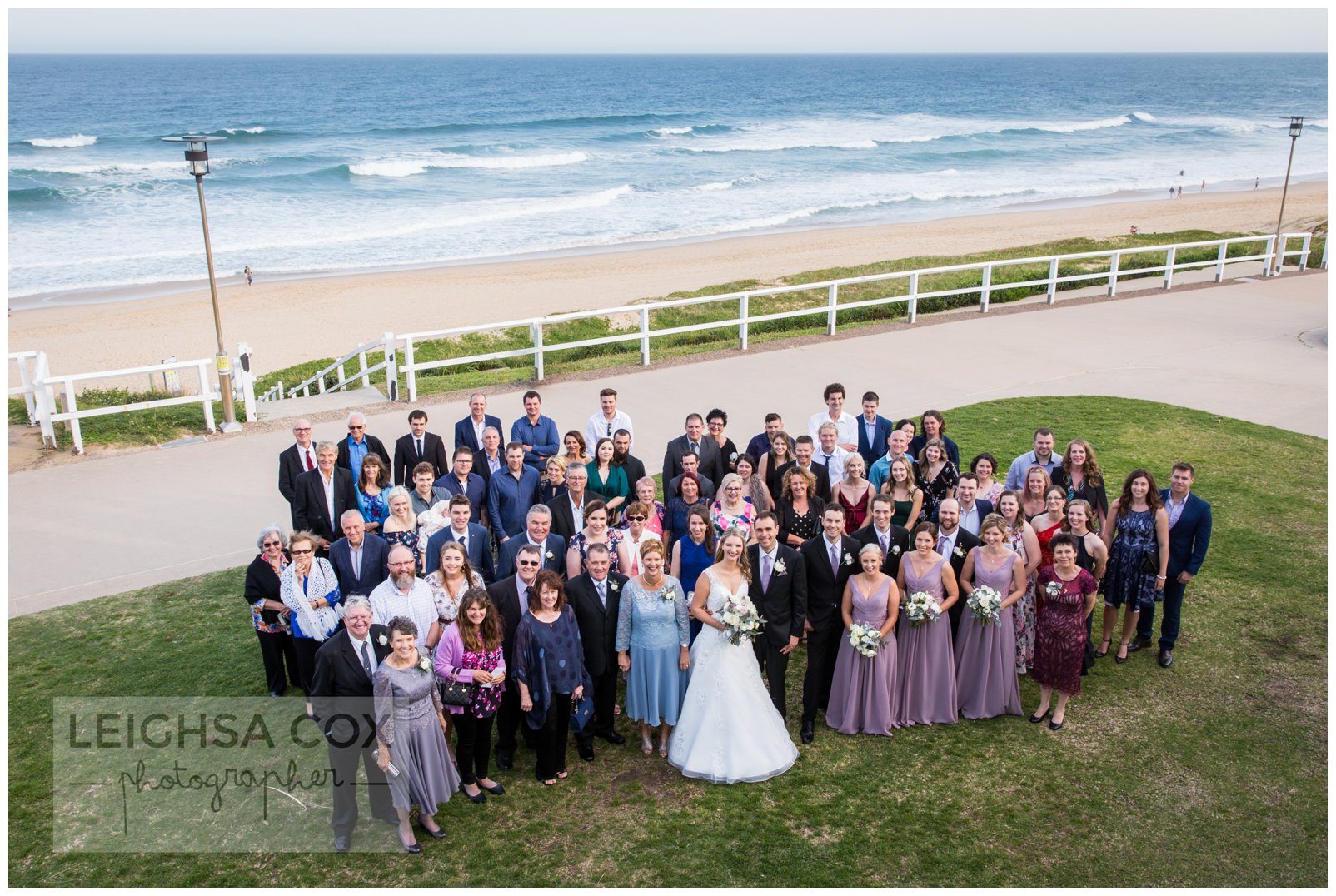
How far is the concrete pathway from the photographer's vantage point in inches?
404

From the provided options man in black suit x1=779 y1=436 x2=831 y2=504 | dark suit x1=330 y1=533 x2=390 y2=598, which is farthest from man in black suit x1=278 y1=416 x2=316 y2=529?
man in black suit x1=779 y1=436 x2=831 y2=504

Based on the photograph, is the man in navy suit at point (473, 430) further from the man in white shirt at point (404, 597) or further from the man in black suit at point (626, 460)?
the man in white shirt at point (404, 597)

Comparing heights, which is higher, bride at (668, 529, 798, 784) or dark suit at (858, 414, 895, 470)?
dark suit at (858, 414, 895, 470)

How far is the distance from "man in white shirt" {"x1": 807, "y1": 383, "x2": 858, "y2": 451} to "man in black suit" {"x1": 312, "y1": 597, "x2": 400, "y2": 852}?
16.1ft

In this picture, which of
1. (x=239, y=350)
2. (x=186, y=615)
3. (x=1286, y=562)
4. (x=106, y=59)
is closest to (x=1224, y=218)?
(x=1286, y=562)

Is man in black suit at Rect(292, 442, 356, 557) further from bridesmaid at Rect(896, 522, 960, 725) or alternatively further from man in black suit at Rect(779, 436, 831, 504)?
bridesmaid at Rect(896, 522, 960, 725)

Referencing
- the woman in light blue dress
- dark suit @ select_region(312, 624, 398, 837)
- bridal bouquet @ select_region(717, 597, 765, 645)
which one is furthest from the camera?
the woman in light blue dress

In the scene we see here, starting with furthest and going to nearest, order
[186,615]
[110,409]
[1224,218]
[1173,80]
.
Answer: [1173,80], [1224,218], [110,409], [186,615]

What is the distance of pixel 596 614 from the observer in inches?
274

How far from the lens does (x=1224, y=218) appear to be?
139 ft

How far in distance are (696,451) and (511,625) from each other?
3015mm

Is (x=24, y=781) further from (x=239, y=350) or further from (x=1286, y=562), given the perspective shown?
(x=1286, y=562)

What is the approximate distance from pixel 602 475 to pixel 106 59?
18533 cm

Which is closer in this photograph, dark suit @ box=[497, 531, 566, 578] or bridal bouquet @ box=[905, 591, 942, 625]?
bridal bouquet @ box=[905, 591, 942, 625]
